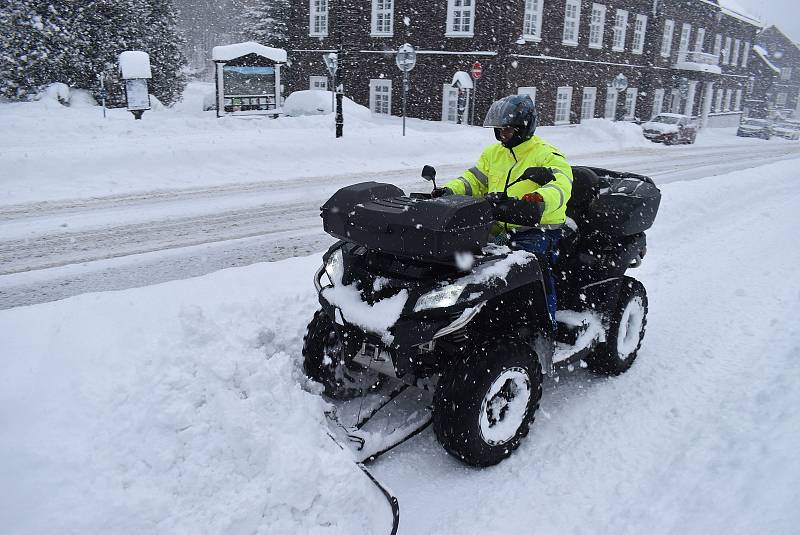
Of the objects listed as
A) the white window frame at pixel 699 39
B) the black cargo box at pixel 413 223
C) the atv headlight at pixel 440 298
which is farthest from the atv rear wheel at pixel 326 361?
the white window frame at pixel 699 39

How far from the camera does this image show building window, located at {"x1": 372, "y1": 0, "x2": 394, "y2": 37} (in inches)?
1084

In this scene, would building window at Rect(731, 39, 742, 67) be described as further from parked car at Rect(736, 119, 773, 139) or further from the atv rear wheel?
the atv rear wheel

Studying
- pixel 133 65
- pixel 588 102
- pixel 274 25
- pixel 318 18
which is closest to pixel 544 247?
pixel 133 65

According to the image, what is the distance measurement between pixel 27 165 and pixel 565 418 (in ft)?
36.5

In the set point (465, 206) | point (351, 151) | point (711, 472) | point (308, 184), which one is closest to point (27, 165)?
point (308, 184)

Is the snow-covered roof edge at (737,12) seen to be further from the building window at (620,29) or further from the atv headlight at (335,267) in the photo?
the atv headlight at (335,267)

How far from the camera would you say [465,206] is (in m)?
3.09

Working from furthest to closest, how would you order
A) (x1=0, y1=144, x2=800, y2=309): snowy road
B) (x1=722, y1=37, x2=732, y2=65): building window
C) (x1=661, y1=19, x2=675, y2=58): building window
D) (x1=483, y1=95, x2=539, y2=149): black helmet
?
(x1=722, y1=37, x2=732, y2=65): building window → (x1=661, y1=19, x2=675, y2=58): building window → (x1=0, y1=144, x2=800, y2=309): snowy road → (x1=483, y1=95, x2=539, y2=149): black helmet

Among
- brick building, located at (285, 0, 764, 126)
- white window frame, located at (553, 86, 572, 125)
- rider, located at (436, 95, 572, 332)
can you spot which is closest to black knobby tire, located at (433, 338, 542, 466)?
rider, located at (436, 95, 572, 332)

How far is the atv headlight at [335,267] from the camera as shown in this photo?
11.4ft

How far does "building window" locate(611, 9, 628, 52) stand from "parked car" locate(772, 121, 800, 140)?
13949 mm

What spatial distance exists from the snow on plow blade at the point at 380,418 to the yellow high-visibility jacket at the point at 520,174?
1.43m

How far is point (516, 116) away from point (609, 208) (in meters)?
1.11

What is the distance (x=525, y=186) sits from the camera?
3.96 metres
